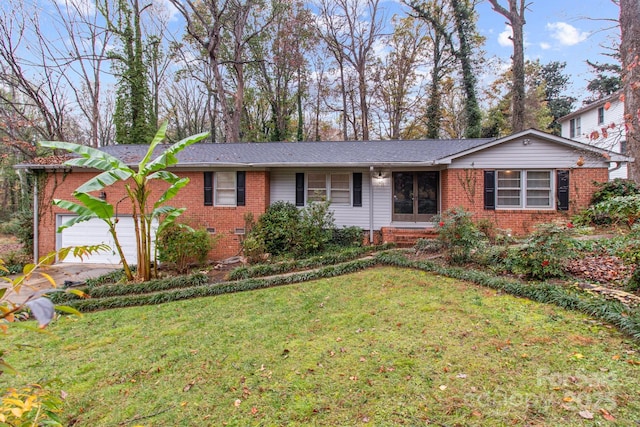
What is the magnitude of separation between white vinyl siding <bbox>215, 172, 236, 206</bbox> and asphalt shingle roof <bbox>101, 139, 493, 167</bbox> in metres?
0.55

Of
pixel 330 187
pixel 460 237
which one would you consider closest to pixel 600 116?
pixel 330 187

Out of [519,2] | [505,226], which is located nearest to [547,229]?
[505,226]

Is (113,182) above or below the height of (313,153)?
below

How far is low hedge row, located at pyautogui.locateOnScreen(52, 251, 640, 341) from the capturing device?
4641 mm

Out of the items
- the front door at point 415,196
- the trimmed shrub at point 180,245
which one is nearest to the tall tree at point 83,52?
the trimmed shrub at point 180,245

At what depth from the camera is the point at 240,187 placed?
11062 millimetres

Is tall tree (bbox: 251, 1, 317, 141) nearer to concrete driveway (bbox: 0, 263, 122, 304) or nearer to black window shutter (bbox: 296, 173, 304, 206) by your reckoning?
black window shutter (bbox: 296, 173, 304, 206)

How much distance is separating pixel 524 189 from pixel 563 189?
3.79 feet

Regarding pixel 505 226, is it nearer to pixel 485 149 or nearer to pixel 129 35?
pixel 485 149

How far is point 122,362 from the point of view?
4.27 metres

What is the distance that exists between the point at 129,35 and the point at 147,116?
5028 millimetres

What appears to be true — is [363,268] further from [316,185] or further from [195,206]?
[195,206]

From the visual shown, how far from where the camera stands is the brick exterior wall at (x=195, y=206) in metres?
10.9

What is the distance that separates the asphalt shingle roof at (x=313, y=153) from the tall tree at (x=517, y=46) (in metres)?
6.64
